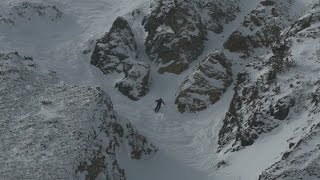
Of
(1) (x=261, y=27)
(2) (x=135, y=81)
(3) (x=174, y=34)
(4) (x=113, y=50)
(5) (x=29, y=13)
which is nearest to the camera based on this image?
(2) (x=135, y=81)

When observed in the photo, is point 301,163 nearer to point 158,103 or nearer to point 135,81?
point 158,103

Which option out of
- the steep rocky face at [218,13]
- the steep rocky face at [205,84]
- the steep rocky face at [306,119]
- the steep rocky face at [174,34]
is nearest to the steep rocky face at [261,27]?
the steep rocky face at [205,84]

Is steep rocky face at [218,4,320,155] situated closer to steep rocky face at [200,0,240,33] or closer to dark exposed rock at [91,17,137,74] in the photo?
steep rocky face at [200,0,240,33]

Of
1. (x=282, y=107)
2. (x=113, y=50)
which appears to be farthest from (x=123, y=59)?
(x=282, y=107)

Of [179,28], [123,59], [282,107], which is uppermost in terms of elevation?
[282,107]

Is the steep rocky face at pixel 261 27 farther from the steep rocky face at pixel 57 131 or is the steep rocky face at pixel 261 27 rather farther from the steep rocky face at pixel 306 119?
the steep rocky face at pixel 57 131

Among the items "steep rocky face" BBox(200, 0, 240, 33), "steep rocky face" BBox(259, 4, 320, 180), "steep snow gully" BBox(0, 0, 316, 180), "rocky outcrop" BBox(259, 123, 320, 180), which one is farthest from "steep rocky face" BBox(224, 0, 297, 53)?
"rocky outcrop" BBox(259, 123, 320, 180)
